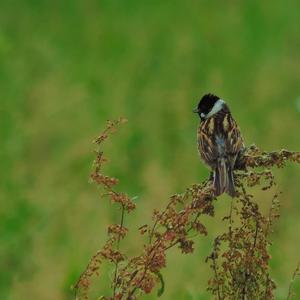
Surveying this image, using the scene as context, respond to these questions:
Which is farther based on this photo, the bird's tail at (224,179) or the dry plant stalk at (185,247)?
the bird's tail at (224,179)

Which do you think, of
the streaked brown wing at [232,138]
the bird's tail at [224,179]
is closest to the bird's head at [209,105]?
the streaked brown wing at [232,138]

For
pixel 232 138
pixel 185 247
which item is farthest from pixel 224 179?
pixel 232 138

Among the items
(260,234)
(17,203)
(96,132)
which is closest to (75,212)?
(17,203)

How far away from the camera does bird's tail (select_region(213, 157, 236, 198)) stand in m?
4.58

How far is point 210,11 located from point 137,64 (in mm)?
2098

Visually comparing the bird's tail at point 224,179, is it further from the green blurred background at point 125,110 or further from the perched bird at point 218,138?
the green blurred background at point 125,110

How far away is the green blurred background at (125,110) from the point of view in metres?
7.87

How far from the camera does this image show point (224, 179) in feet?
16.1

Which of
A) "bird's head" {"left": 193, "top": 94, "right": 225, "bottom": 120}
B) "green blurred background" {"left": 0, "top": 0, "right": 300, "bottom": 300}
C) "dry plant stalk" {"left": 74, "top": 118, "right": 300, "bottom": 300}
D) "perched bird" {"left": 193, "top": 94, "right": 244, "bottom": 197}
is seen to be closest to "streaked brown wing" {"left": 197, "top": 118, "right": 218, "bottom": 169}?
"perched bird" {"left": 193, "top": 94, "right": 244, "bottom": 197}

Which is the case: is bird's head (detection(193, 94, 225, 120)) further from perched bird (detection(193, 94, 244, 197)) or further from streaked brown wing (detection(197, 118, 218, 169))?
streaked brown wing (detection(197, 118, 218, 169))

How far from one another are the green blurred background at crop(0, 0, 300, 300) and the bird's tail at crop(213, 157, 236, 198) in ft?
2.12

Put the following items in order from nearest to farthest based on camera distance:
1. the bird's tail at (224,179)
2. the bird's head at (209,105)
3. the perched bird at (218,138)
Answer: the bird's tail at (224,179), the perched bird at (218,138), the bird's head at (209,105)

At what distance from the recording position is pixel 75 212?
8.59m

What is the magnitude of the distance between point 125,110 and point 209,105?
147 inches
